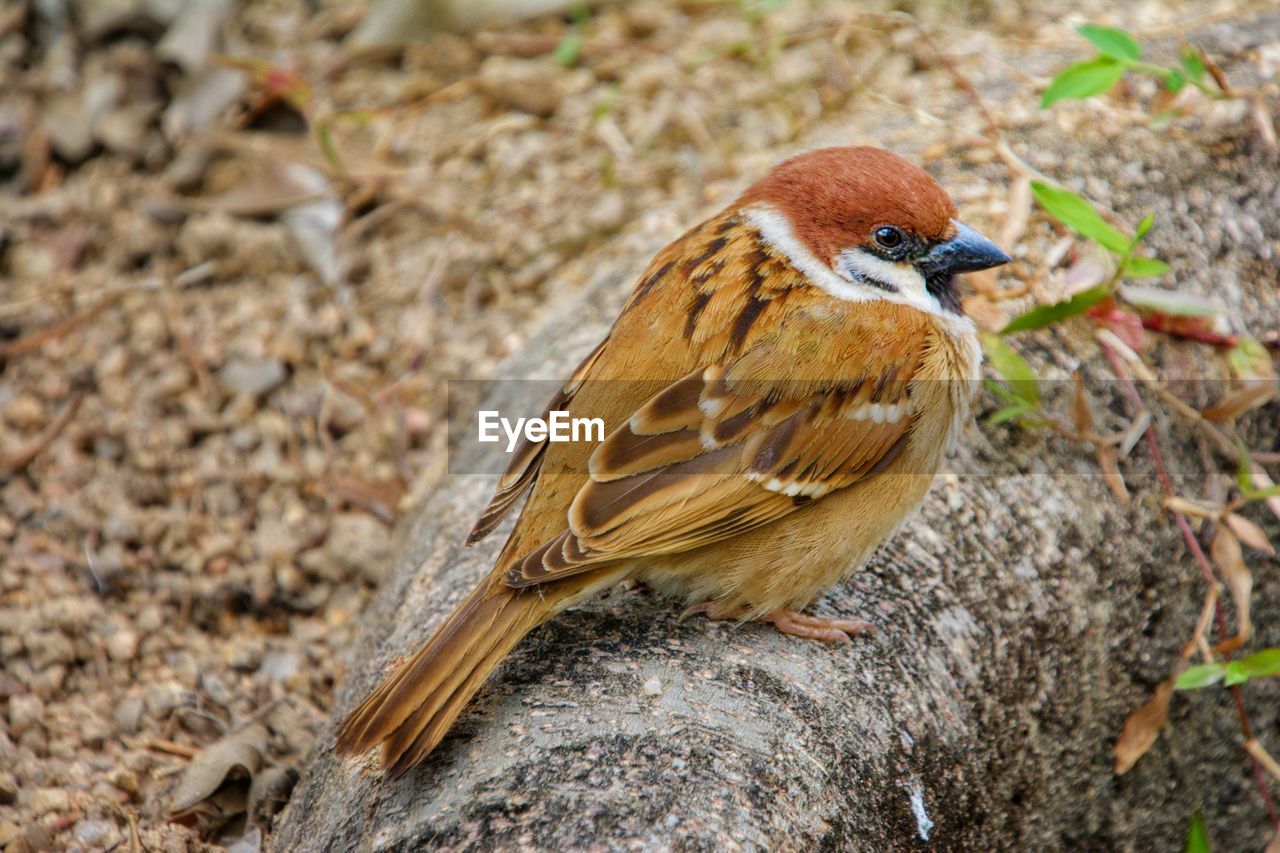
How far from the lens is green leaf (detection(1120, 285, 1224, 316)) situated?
3395mm

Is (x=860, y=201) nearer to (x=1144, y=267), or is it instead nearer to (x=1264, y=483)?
(x=1144, y=267)

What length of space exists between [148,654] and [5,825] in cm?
82

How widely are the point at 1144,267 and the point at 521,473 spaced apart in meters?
1.57

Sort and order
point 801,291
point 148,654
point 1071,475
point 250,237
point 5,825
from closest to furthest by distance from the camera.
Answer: point 5,825 < point 801,291 < point 1071,475 < point 148,654 < point 250,237

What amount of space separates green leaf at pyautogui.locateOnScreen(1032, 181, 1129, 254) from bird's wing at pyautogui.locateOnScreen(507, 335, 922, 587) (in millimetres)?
691

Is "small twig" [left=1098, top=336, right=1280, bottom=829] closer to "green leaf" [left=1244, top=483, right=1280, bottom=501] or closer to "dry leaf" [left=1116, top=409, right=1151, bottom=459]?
"dry leaf" [left=1116, top=409, right=1151, bottom=459]

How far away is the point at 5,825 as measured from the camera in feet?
9.20

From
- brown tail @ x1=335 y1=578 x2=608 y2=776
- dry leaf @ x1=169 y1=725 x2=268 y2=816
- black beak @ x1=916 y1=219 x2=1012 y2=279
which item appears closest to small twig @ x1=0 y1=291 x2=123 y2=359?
dry leaf @ x1=169 y1=725 x2=268 y2=816

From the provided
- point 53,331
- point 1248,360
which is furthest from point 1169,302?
point 53,331

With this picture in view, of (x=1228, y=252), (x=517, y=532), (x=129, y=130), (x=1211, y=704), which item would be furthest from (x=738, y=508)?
(x=129, y=130)

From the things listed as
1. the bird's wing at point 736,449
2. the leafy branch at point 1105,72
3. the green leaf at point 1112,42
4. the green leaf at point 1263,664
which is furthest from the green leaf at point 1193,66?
the green leaf at point 1263,664

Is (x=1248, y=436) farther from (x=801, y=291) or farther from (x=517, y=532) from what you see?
(x=517, y=532)

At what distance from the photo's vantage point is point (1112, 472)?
129 inches

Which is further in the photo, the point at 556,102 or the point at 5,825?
the point at 556,102
